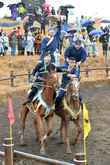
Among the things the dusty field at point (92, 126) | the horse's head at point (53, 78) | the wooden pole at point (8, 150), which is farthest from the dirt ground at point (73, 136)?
the wooden pole at point (8, 150)

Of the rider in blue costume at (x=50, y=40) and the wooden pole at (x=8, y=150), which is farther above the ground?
the rider in blue costume at (x=50, y=40)

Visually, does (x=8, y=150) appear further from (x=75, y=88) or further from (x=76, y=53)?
(x=76, y=53)

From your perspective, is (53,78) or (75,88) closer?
(75,88)

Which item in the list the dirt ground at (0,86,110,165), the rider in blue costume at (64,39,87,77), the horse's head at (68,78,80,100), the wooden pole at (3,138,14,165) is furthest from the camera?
the rider in blue costume at (64,39,87,77)

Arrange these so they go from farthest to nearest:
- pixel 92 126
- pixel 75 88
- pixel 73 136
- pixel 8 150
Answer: pixel 92 126
pixel 73 136
pixel 75 88
pixel 8 150

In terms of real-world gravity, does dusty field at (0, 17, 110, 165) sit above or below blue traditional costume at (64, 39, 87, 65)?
below

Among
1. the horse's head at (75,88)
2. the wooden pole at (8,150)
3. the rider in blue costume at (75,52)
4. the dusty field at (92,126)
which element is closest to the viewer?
the wooden pole at (8,150)

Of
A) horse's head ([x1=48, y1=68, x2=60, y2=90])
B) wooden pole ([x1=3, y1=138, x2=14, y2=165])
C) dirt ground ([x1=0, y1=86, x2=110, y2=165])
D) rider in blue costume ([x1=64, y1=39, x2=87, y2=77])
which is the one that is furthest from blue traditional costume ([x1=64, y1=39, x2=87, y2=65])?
wooden pole ([x1=3, y1=138, x2=14, y2=165])

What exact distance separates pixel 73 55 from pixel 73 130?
101 inches

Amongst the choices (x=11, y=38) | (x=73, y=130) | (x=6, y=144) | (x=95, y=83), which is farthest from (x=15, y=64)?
(x=6, y=144)

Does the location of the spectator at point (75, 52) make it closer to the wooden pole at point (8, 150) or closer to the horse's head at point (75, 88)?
the horse's head at point (75, 88)

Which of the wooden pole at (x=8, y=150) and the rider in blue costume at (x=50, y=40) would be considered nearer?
the wooden pole at (x=8, y=150)

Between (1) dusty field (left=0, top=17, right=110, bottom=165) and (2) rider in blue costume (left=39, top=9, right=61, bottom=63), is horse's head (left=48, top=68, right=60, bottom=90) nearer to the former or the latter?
(1) dusty field (left=0, top=17, right=110, bottom=165)

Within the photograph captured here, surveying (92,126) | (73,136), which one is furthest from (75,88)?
(92,126)
